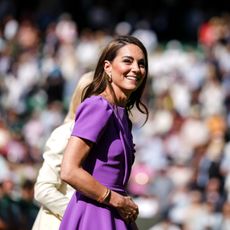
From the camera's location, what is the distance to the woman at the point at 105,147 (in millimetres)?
4629

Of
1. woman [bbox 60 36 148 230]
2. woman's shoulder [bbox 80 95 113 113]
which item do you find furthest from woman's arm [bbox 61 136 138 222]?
woman's shoulder [bbox 80 95 113 113]

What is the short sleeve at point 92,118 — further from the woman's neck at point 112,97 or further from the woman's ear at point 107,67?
the woman's ear at point 107,67

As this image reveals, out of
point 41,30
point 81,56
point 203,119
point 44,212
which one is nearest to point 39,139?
point 203,119

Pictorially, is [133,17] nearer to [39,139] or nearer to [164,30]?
[164,30]

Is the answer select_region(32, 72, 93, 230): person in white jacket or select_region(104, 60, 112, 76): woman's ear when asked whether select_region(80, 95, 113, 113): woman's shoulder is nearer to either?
select_region(104, 60, 112, 76): woman's ear

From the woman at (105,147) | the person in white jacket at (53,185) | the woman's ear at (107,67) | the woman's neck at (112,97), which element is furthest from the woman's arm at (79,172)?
the person in white jacket at (53,185)

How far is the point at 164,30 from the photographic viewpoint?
2455 centimetres

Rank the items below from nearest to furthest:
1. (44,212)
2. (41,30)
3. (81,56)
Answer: (44,212)
(81,56)
(41,30)

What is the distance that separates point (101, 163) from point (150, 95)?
48.0 ft

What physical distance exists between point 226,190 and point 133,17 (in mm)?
12151

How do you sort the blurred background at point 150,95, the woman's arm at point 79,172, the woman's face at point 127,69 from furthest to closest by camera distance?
1. the blurred background at point 150,95
2. the woman's face at point 127,69
3. the woman's arm at point 79,172

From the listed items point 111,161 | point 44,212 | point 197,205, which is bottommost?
point 197,205

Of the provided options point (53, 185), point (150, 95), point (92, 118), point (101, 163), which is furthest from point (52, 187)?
point (150, 95)

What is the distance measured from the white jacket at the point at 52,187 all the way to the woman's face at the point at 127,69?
83cm
